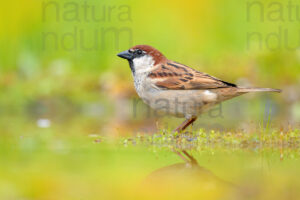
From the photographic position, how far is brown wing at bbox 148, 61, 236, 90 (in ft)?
25.8

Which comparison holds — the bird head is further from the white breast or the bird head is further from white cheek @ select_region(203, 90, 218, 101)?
white cheek @ select_region(203, 90, 218, 101)

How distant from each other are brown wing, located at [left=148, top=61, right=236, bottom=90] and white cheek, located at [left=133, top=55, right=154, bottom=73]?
0.47 ft

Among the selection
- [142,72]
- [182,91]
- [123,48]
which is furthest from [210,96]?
[123,48]

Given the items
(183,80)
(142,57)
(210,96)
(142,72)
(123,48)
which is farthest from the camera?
(123,48)

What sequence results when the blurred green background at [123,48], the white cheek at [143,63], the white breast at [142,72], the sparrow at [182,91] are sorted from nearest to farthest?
the sparrow at [182,91] → the white breast at [142,72] → the white cheek at [143,63] → the blurred green background at [123,48]

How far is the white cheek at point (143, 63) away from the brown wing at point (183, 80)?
143 mm

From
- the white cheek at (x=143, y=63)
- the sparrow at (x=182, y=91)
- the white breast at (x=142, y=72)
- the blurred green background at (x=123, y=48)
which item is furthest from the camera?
the blurred green background at (x=123, y=48)

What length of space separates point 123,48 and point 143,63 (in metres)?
3.56

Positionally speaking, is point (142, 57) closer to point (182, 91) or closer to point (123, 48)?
point (182, 91)

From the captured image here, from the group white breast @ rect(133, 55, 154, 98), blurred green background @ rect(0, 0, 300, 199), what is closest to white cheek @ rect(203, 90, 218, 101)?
white breast @ rect(133, 55, 154, 98)

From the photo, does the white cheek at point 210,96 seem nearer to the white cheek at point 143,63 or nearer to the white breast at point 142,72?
the white breast at point 142,72

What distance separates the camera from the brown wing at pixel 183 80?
7.88 m

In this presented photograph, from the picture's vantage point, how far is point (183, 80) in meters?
7.98

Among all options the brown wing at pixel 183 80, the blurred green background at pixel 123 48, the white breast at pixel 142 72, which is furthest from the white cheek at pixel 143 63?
the blurred green background at pixel 123 48
